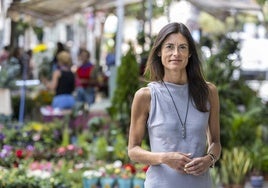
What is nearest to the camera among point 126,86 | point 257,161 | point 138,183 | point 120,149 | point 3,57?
point 138,183

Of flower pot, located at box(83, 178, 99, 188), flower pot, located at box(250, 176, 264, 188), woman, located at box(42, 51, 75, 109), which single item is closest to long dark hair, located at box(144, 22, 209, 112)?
flower pot, located at box(83, 178, 99, 188)

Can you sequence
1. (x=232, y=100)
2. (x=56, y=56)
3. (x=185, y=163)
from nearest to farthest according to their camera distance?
(x=185, y=163)
(x=232, y=100)
(x=56, y=56)

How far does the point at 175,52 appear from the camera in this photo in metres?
2.98

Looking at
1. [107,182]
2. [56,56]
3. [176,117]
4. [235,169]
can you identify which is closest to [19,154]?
[107,182]

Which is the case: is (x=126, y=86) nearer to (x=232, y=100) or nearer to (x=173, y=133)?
(x=232, y=100)

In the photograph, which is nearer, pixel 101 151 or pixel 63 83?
pixel 101 151

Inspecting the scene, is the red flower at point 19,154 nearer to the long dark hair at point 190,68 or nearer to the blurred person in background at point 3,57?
the long dark hair at point 190,68

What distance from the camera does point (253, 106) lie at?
10.7 m

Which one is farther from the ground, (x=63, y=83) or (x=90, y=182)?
(x=63, y=83)

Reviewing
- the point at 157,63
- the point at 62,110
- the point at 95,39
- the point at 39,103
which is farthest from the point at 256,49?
the point at 157,63

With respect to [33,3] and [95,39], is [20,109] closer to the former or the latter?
[33,3]

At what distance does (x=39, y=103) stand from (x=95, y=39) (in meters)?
12.4

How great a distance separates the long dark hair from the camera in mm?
3020

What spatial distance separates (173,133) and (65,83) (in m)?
8.86
